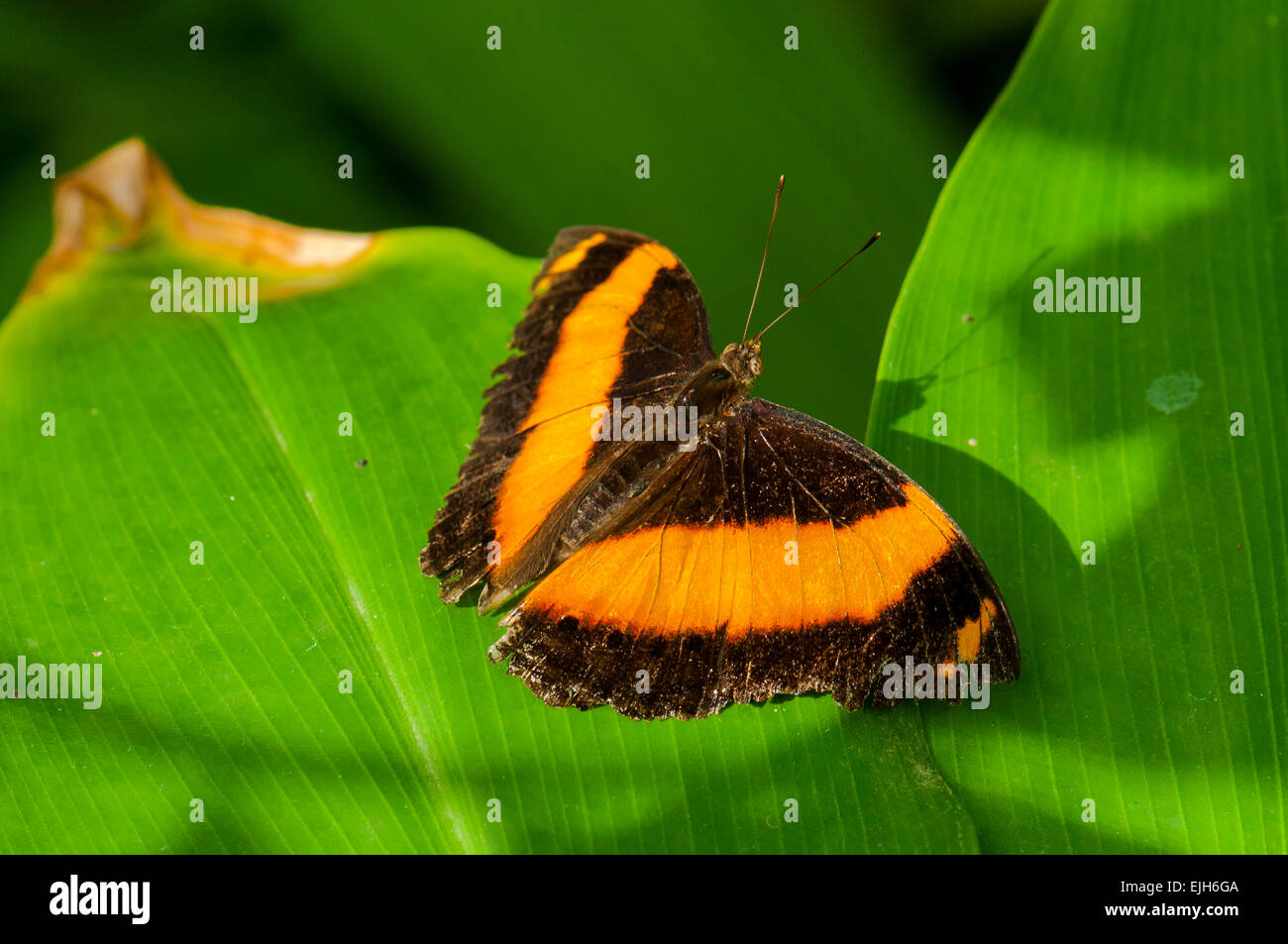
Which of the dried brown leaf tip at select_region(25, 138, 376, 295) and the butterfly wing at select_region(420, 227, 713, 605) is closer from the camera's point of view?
the butterfly wing at select_region(420, 227, 713, 605)

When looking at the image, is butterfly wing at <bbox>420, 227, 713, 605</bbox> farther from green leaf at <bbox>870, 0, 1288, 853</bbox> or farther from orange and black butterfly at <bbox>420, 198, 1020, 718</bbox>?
green leaf at <bbox>870, 0, 1288, 853</bbox>

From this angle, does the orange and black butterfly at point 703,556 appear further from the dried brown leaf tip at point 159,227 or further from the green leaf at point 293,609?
the dried brown leaf tip at point 159,227

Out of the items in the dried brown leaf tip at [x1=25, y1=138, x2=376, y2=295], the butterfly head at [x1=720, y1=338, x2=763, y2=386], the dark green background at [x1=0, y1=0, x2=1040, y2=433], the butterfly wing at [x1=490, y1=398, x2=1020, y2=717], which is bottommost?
the butterfly wing at [x1=490, y1=398, x2=1020, y2=717]

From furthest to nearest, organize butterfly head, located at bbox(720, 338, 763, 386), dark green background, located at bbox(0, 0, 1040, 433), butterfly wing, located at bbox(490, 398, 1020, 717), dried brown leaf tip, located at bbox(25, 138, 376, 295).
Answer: dark green background, located at bbox(0, 0, 1040, 433) < dried brown leaf tip, located at bbox(25, 138, 376, 295) < butterfly head, located at bbox(720, 338, 763, 386) < butterfly wing, located at bbox(490, 398, 1020, 717)

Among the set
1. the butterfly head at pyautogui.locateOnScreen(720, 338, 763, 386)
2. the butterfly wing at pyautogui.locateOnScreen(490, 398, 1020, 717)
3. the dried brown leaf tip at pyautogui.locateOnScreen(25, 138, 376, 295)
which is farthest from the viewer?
the dried brown leaf tip at pyautogui.locateOnScreen(25, 138, 376, 295)

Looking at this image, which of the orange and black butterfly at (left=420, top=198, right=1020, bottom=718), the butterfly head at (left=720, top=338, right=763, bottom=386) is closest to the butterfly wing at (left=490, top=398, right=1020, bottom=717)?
the orange and black butterfly at (left=420, top=198, right=1020, bottom=718)

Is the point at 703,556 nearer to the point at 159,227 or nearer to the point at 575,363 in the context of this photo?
the point at 575,363

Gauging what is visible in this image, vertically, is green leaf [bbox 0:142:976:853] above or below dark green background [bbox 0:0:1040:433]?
below

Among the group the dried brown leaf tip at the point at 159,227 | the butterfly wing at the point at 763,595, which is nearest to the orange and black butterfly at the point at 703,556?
the butterfly wing at the point at 763,595
